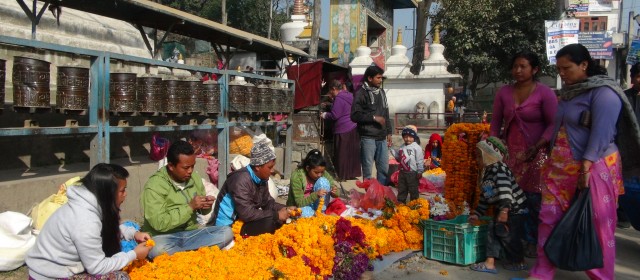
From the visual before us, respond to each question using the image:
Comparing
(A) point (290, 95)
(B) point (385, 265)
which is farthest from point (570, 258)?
(A) point (290, 95)

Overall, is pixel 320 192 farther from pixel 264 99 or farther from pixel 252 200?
pixel 264 99

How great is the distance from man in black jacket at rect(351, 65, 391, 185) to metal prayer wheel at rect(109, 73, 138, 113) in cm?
291

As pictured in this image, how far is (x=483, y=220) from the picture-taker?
4898 millimetres

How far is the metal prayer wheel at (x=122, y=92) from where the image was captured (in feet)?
17.9

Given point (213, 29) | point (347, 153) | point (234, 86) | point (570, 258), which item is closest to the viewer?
point (570, 258)

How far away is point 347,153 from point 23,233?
221 inches

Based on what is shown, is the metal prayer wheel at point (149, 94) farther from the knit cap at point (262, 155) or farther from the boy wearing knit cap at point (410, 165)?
the boy wearing knit cap at point (410, 165)

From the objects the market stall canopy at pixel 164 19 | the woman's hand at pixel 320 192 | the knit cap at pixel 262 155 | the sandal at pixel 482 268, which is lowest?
the sandal at pixel 482 268

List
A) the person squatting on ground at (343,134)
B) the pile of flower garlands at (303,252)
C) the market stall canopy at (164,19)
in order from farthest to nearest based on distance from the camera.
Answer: the person squatting on ground at (343,134) → the market stall canopy at (164,19) → the pile of flower garlands at (303,252)

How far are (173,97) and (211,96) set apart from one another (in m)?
0.65

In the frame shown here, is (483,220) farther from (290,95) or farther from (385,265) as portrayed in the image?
(290,95)

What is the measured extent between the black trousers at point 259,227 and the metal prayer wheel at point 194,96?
7.80 feet

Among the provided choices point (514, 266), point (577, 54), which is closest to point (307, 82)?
point (514, 266)

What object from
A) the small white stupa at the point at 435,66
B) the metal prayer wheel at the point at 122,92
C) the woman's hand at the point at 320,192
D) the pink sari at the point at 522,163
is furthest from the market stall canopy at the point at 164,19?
the small white stupa at the point at 435,66
